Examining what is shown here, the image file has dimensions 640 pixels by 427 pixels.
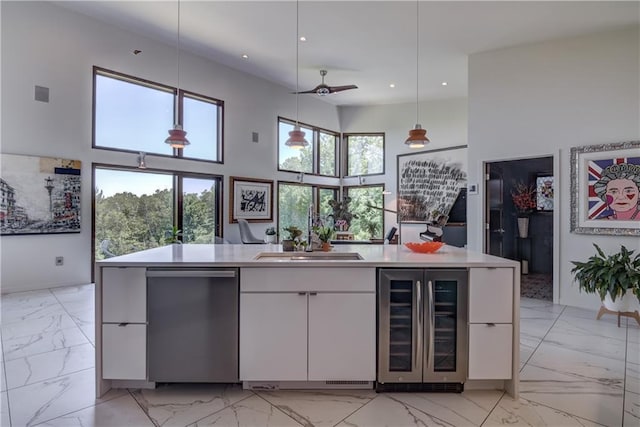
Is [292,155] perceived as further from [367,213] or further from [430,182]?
[430,182]

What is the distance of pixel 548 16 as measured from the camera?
431 centimetres

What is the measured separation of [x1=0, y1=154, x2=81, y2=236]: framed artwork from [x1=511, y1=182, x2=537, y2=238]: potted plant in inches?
310

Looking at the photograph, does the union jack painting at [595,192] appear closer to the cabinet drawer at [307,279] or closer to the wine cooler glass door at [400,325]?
the wine cooler glass door at [400,325]

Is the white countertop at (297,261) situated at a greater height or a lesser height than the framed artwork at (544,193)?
lesser

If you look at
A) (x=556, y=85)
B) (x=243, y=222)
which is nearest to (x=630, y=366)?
(x=556, y=85)

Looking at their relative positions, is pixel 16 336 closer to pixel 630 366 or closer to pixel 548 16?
pixel 630 366

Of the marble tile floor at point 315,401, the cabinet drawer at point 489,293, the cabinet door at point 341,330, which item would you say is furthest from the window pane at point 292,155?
the cabinet drawer at point 489,293

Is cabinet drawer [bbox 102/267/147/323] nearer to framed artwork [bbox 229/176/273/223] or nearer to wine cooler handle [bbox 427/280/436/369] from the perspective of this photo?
wine cooler handle [bbox 427/280/436/369]

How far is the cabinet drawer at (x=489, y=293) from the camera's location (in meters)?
2.18

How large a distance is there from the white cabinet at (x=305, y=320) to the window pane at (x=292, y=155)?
20.3ft

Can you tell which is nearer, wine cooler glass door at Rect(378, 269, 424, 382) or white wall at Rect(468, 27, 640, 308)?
wine cooler glass door at Rect(378, 269, 424, 382)

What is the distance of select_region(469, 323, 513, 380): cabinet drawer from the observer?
2.19 meters

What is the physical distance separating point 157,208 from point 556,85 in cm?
666

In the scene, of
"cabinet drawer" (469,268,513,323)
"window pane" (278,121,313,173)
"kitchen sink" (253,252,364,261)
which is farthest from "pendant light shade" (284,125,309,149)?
"window pane" (278,121,313,173)
